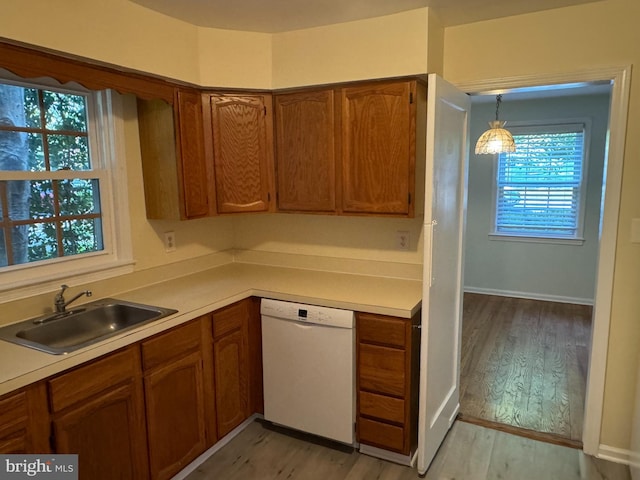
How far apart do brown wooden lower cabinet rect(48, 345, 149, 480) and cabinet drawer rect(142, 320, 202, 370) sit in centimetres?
6

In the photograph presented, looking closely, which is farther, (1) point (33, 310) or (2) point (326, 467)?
(2) point (326, 467)

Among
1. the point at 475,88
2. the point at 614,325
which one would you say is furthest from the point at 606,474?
the point at 475,88

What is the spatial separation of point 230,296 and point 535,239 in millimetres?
4176

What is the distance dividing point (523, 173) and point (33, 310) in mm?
5113

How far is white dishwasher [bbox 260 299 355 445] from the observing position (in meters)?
2.30

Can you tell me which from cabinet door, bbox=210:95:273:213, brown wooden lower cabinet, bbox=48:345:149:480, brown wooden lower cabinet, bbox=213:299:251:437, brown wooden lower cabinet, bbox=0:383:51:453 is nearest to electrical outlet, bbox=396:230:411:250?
cabinet door, bbox=210:95:273:213

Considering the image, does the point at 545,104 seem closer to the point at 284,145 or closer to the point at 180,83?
the point at 284,145

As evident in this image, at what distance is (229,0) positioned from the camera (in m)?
2.07

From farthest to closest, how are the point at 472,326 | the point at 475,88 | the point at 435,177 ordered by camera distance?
the point at 472,326 → the point at 475,88 → the point at 435,177

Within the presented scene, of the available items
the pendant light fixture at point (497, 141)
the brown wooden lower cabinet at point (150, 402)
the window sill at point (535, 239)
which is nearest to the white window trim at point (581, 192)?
the window sill at point (535, 239)

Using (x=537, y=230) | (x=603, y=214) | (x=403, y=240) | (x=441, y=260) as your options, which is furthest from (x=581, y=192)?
(x=441, y=260)

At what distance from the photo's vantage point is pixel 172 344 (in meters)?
2.06

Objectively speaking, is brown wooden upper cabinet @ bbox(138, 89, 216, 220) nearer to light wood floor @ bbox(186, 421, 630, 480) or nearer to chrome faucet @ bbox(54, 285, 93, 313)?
chrome faucet @ bbox(54, 285, 93, 313)

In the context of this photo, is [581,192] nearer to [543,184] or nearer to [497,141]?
[543,184]
